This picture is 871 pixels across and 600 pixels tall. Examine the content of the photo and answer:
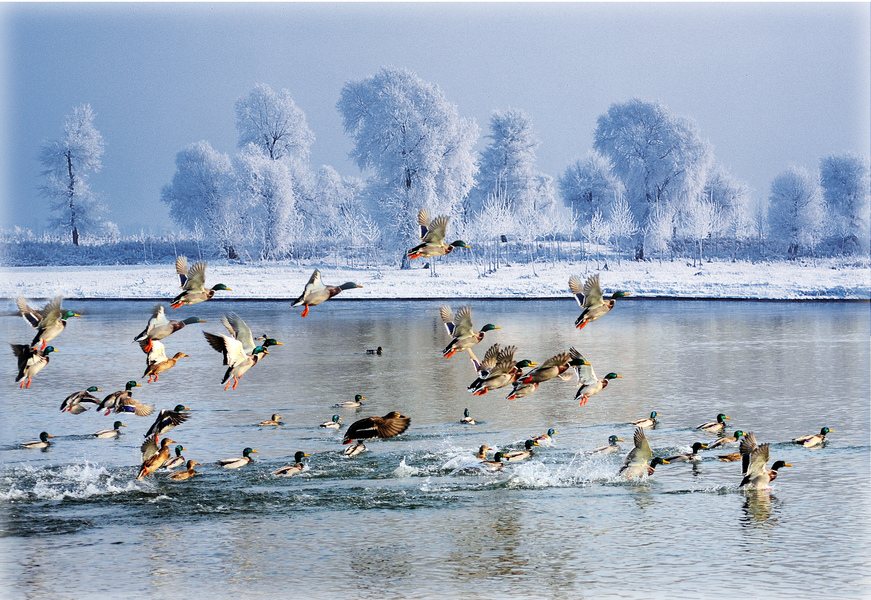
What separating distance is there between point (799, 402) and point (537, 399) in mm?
6119

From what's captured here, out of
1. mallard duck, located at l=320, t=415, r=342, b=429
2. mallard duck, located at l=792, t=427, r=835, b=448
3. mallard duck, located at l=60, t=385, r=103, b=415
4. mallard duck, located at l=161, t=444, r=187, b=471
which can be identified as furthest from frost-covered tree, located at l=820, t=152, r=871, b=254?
mallard duck, located at l=161, t=444, r=187, b=471

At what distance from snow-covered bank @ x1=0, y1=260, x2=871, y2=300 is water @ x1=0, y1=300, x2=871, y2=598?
1133 inches

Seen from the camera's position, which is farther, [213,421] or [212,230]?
[212,230]

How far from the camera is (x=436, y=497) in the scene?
1503 centimetres

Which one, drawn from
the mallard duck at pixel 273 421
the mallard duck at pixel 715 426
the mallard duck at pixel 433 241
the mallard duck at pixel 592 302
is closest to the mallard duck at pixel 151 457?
the mallard duck at pixel 273 421

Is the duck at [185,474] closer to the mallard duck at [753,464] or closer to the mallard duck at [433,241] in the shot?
the mallard duck at [433,241]

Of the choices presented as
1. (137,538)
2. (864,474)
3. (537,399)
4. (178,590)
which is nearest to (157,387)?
(537,399)

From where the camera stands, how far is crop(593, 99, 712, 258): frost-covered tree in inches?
3329

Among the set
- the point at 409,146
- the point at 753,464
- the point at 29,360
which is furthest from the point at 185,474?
the point at 409,146

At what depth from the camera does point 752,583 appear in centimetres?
1138

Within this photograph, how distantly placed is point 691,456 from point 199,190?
8343 centimetres

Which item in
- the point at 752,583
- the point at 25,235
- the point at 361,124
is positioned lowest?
the point at 752,583

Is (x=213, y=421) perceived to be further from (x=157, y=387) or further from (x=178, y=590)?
(x=178, y=590)

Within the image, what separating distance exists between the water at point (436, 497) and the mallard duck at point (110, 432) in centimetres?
28
